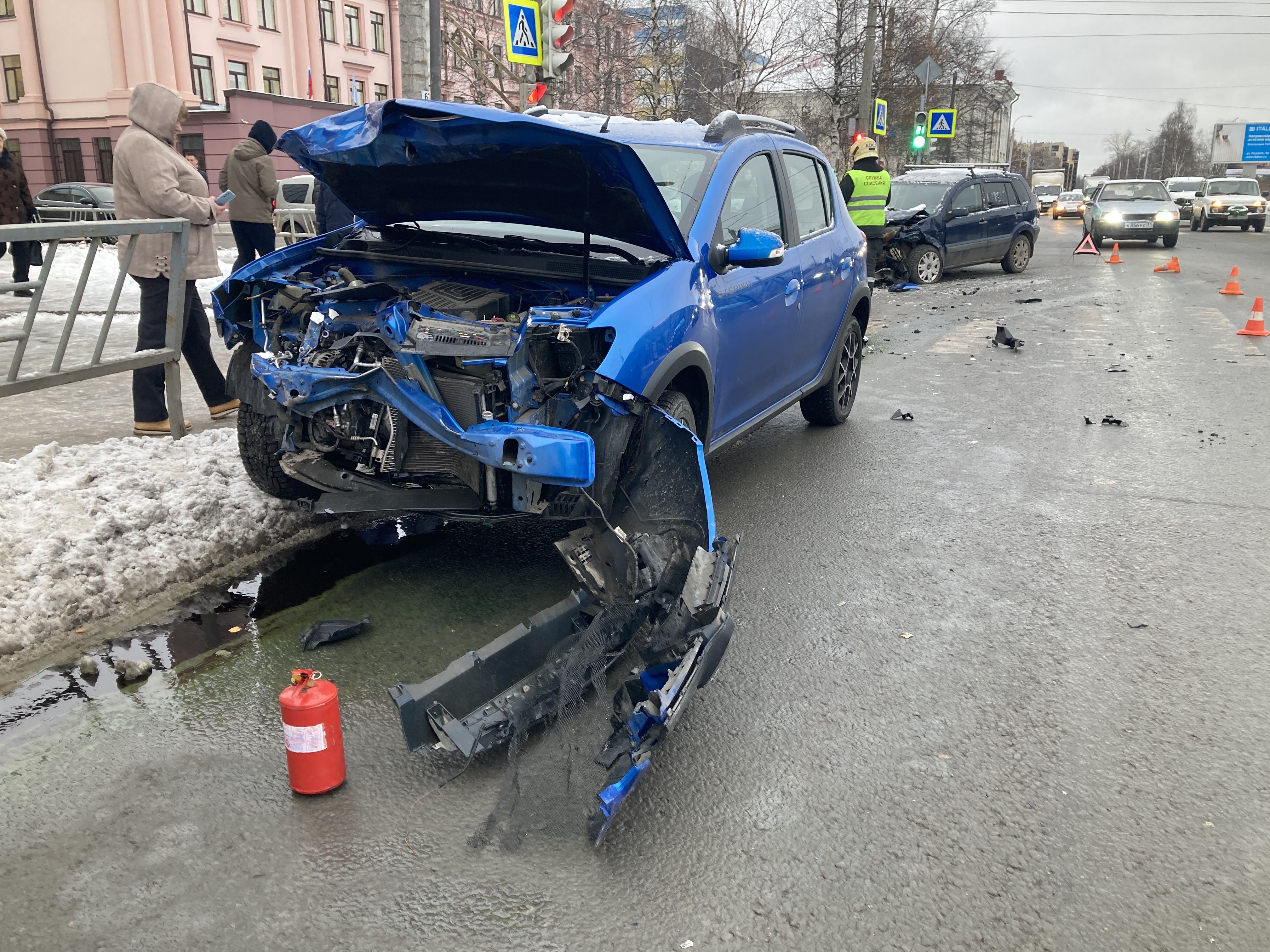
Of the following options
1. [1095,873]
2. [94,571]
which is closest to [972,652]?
[1095,873]

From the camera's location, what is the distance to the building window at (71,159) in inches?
1492

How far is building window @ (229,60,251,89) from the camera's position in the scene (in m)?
40.5

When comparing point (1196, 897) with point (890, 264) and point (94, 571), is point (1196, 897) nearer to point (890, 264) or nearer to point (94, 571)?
point (94, 571)

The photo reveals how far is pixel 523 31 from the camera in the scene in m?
10.7

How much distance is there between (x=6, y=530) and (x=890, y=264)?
15589mm

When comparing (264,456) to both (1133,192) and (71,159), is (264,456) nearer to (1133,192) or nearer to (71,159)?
(1133,192)

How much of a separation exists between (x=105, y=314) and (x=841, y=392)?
4.91m

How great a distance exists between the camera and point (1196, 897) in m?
2.59

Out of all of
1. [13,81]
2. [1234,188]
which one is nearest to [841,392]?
[1234,188]

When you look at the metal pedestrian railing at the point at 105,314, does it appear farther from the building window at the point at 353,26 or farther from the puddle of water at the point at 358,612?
the building window at the point at 353,26

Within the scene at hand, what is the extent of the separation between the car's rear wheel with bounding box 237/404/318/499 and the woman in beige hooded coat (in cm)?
144

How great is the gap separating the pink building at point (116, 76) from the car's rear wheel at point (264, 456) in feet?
107

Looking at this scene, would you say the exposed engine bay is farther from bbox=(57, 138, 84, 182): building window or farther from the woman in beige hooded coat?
bbox=(57, 138, 84, 182): building window

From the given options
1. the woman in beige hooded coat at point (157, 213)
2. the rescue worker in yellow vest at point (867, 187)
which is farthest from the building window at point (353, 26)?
the woman in beige hooded coat at point (157, 213)
